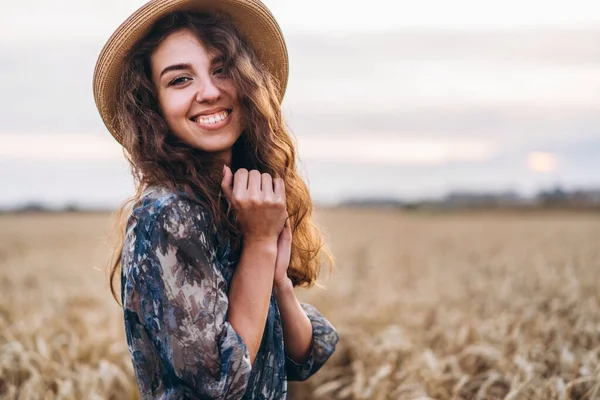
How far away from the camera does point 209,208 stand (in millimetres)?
1879

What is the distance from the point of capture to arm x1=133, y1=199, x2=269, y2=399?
1706mm

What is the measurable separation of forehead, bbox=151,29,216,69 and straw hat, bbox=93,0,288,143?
0.11 metres

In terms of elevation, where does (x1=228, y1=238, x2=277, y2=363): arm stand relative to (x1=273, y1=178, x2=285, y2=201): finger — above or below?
below

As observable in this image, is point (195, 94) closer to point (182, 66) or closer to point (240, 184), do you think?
point (182, 66)

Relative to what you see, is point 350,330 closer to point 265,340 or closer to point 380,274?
point 265,340

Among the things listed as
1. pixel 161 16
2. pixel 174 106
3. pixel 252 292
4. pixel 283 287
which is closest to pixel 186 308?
pixel 252 292

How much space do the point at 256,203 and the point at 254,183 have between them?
71 mm

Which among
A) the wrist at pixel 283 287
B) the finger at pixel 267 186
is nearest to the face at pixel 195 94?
the finger at pixel 267 186

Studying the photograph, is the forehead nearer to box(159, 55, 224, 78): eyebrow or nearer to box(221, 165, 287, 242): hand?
box(159, 55, 224, 78): eyebrow

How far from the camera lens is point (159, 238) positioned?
1.74 meters

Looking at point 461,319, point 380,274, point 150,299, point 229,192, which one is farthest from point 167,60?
point 380,274

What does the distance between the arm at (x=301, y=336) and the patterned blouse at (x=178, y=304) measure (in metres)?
0.40

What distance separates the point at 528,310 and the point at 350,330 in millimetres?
1480

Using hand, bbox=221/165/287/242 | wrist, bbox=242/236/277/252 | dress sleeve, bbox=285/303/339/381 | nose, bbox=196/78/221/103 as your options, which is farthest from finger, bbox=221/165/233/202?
dress sleeve, bbox=285/303/339/381
